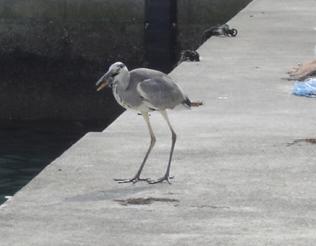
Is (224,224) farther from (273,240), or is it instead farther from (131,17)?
(131,17)

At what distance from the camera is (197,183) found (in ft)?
24.9

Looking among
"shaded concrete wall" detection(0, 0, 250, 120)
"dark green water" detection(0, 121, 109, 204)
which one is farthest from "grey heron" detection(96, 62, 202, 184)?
"shaded concrete wall" detection(0, 0, 250, 120)

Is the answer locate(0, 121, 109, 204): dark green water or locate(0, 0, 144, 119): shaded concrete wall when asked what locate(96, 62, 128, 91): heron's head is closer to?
locate(0, 121, 109, 204): dark green water

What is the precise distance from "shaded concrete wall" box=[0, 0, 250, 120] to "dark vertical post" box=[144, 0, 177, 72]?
128 mm

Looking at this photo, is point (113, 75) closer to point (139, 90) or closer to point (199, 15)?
point (139, 90)

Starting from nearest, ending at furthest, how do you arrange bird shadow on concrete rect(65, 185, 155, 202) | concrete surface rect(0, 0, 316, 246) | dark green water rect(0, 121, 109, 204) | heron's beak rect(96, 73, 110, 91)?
concrete surface rect(0, 0, 316, 246), bird shadow on concrete rect(65, 185, 155, 202), heron's beak rect(96, 73, 110, 91), dark green water rect(0, 121, 109, 204)

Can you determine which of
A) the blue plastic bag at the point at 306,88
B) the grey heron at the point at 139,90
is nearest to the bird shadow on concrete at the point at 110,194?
the grey heron at the point at 139,90

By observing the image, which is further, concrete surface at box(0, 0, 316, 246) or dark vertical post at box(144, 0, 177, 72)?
dark vertical post at box(144, 0, 177, 72)

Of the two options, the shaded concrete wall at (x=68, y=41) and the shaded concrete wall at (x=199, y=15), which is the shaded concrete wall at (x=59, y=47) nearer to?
the shaded concrete wall at (x=68, y=41)

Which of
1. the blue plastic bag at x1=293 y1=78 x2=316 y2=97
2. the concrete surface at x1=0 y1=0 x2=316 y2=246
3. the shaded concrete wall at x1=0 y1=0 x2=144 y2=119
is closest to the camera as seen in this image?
the concrete surface at x1=0 y1=0 x2=316 y2=246

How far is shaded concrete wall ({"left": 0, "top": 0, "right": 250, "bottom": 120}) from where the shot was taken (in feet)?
63.4

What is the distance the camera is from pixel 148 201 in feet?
23.5

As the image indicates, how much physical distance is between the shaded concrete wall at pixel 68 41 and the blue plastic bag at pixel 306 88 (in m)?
8.34

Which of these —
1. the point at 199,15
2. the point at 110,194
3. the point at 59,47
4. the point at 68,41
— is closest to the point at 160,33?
the point at 199,15
